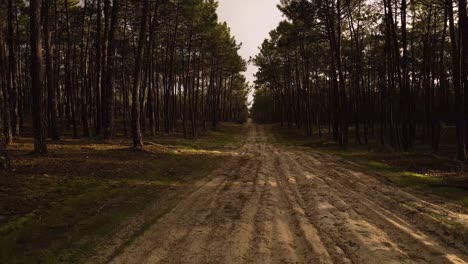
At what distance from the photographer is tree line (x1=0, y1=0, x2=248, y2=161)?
18344mm

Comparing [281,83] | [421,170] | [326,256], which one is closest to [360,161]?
[421,170]

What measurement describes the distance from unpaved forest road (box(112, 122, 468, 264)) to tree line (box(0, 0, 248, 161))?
8.00m

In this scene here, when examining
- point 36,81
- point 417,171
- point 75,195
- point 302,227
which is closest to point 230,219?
point 302,227

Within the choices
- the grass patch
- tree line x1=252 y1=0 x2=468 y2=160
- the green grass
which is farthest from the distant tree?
tree line x1=252 y1=0 x2=468 y2=160

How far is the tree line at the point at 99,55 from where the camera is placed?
18.3 m

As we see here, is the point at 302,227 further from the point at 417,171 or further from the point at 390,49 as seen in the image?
the point at 390,49

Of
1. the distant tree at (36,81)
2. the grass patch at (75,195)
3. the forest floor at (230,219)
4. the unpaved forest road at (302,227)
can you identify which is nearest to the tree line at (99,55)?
the distant tree at (36,81)

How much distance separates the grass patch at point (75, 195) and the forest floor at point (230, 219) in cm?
3

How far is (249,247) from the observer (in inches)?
263

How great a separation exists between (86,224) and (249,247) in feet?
11.2

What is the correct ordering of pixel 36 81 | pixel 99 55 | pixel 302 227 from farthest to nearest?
pixel 99 55 < pixel 36 81 < pixel 302 227

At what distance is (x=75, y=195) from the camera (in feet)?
32.2

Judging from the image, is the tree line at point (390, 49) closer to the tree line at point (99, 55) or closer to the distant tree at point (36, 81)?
the tree line at point (99, 55)

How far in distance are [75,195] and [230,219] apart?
4165mm
